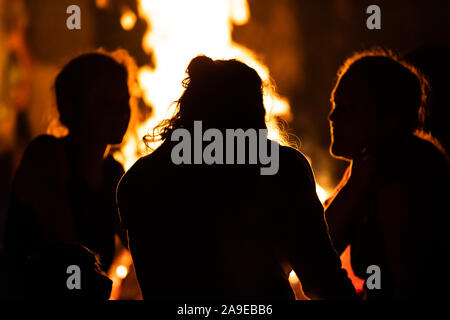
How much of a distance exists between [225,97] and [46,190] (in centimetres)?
88

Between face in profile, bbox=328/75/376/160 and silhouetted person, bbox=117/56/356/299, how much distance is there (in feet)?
1.80

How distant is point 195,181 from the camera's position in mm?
1396

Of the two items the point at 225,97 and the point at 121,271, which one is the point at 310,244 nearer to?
the point at 225,97

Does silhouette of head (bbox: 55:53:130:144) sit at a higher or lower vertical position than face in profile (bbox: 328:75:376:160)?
higher

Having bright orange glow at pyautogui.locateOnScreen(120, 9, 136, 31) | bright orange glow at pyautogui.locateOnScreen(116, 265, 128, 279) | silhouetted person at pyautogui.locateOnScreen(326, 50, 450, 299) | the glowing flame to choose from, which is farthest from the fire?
silhouetted person at pyautogui.locateOnScreen(326, 50, 450, 299)

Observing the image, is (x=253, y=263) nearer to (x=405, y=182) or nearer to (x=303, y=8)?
(x=405, y=182)

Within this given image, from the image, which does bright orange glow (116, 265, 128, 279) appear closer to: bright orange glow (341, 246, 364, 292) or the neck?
the neck

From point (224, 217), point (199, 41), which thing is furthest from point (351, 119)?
point (199, 41)

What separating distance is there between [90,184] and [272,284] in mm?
1068

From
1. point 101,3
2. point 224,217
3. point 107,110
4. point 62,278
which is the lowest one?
point 62,278

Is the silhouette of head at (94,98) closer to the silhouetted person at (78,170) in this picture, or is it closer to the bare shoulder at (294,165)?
the silhouetted person at (78,170)

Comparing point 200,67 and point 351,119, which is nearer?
point 200,67

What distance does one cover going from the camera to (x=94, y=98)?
214cm

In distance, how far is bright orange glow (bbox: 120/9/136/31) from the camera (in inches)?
327
